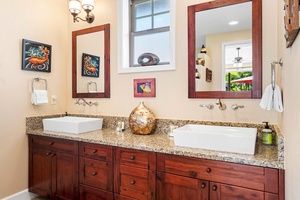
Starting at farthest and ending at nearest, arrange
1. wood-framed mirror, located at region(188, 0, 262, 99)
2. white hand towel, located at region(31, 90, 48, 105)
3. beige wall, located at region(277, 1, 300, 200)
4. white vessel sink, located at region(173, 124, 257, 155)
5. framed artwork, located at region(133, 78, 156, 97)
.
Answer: white hand towel, located at region(31, 90, 48, 105) < framed artwork, located at region(133, 78, 156, 97) < wood-framed mirror, located at region(188, 0, 262, 99) < white vessel sink, located at region(173, 124, 257, 155) < beige wall, located at region(277, 1, 300, 200)

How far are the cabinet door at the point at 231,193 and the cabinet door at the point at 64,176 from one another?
4.58 ft

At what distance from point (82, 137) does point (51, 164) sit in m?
0.60

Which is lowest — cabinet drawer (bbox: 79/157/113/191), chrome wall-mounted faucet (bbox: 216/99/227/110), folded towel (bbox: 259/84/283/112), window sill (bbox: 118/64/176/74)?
cabinet drawer (bbox: 79/157/113/191)

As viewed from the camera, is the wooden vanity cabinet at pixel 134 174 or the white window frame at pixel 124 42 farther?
the white window frame at pixel 124 42

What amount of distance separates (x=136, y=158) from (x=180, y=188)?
44cm

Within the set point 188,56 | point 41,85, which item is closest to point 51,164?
point 41,85

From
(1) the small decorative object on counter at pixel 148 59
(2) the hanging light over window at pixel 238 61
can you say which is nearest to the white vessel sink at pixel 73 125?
(1) the small decorative object on counter at pixel 148 59

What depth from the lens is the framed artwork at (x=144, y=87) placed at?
2.41m

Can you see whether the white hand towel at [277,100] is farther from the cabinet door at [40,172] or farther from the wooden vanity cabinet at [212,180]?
the cabinet door at [40,172]

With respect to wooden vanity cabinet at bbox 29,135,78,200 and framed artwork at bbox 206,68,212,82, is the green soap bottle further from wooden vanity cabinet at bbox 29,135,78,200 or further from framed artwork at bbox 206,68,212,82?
wooden vanity cabinet at bbox 29,135,78,200

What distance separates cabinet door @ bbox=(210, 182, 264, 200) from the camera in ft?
4.57

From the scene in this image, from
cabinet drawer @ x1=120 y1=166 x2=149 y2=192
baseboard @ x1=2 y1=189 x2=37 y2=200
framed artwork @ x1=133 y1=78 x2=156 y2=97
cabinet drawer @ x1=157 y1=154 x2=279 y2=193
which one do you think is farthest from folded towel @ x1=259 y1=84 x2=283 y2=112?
baseboard @ x1=2 y1=189 x2=37 y2=200

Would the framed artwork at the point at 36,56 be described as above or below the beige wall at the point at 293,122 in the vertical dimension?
above

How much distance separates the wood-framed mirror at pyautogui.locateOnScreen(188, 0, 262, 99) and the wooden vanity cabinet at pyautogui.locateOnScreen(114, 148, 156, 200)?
2.78 ft
